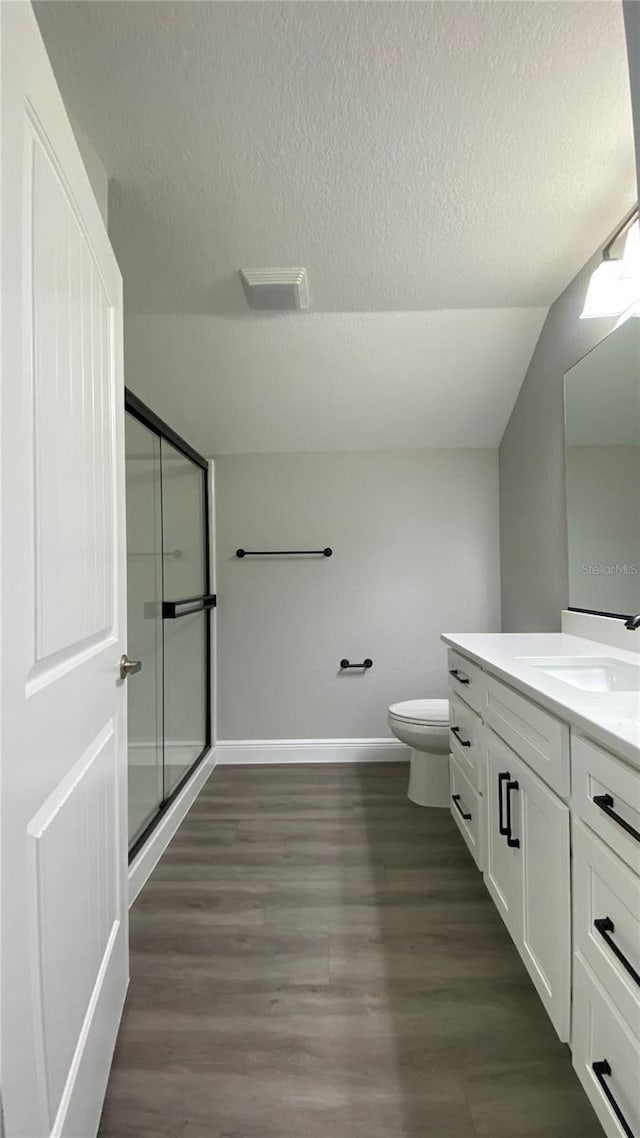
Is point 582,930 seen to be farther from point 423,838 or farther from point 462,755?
point 423,838

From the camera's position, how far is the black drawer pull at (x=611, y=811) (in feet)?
2.71

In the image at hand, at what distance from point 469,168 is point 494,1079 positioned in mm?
2239

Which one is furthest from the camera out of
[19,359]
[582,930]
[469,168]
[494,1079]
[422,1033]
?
[469,168]

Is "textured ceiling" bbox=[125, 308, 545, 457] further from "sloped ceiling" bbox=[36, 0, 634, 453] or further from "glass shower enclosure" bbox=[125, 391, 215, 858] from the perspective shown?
"glass shower enclosure" bbox=[125, 391, 215, 858]

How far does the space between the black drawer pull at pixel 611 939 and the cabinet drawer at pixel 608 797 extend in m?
0.13

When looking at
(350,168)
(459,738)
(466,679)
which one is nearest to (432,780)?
(459,738)

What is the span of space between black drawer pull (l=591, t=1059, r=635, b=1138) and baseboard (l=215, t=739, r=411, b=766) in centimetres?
207

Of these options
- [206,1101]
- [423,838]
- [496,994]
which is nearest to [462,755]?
[423,838]

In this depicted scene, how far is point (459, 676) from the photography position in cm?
194

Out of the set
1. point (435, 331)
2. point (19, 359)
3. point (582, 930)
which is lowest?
point (582, 930)

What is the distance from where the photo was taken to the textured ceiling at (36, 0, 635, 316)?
3.76 ft

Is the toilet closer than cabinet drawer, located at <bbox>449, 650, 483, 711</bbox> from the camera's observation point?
No

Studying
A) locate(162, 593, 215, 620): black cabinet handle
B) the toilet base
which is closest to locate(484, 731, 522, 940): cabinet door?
the toilet base

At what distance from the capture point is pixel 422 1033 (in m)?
1.23
